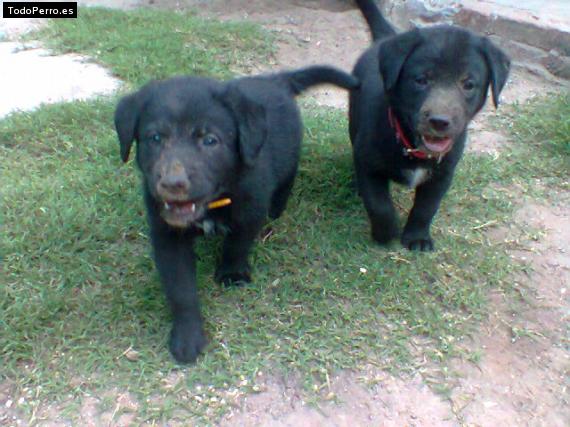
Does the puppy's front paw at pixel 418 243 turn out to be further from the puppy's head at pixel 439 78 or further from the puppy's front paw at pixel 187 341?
the puppy's front paw at pixel 187 341

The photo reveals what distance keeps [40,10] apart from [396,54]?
221 inches

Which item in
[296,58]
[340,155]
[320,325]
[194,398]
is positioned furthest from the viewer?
[296,58]

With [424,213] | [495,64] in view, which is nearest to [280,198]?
[424,213]

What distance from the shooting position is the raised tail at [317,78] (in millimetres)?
3971

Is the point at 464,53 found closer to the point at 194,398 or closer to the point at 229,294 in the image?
the point at 229,294

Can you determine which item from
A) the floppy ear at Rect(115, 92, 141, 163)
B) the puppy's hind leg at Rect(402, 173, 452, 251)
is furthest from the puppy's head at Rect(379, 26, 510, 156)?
the floppy ear at Rect(115, 92, 141, 163)

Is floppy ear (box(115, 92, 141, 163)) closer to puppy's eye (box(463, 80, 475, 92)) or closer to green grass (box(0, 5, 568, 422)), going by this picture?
green grass (box(0, 5, 568, 422))

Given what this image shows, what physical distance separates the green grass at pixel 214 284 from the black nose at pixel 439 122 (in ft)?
2.70

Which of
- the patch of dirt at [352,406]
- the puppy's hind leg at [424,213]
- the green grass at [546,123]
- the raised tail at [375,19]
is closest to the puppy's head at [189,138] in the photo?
the patch of dirt at [352,406]

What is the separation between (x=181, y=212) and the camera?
9.16ft

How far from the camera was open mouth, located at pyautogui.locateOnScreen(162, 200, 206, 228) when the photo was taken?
2787 mm

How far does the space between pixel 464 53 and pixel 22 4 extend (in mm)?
6530

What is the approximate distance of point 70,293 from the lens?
3355mm

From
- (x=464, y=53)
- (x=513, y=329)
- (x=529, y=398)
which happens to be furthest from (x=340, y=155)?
(x=529, y=398)
